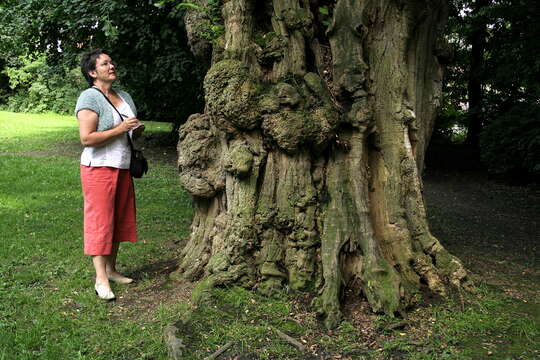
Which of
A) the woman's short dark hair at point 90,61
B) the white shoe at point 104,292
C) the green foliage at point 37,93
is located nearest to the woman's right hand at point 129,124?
the woman's short dark hair at point 90,61

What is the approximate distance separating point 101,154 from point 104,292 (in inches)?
51.8

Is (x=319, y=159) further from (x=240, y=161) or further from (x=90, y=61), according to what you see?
(x=90, y=61)

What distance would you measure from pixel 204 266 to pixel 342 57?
2397mm

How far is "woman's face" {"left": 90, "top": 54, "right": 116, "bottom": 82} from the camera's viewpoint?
528 cm

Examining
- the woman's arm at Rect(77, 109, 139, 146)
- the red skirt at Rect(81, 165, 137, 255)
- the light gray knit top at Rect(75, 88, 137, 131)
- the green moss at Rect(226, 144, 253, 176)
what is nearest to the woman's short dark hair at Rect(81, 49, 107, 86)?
the light gray knit top at Rect(75, 88, 137, 131)

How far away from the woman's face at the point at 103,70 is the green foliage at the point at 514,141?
33.8ft

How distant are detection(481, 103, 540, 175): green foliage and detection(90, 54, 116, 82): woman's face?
33.8 ft

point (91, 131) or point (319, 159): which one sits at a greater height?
point (91, 131)

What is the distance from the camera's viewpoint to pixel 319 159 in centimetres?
505

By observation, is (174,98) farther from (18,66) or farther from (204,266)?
(18,66)

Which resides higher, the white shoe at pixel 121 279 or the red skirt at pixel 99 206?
the red skirt at pixel 99 206

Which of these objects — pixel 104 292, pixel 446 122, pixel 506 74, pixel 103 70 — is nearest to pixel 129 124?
pixel 103 70

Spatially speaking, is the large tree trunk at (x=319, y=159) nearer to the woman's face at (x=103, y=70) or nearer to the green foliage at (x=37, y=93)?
the woman's face at (x=103, y=70)

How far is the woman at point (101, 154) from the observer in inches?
202
